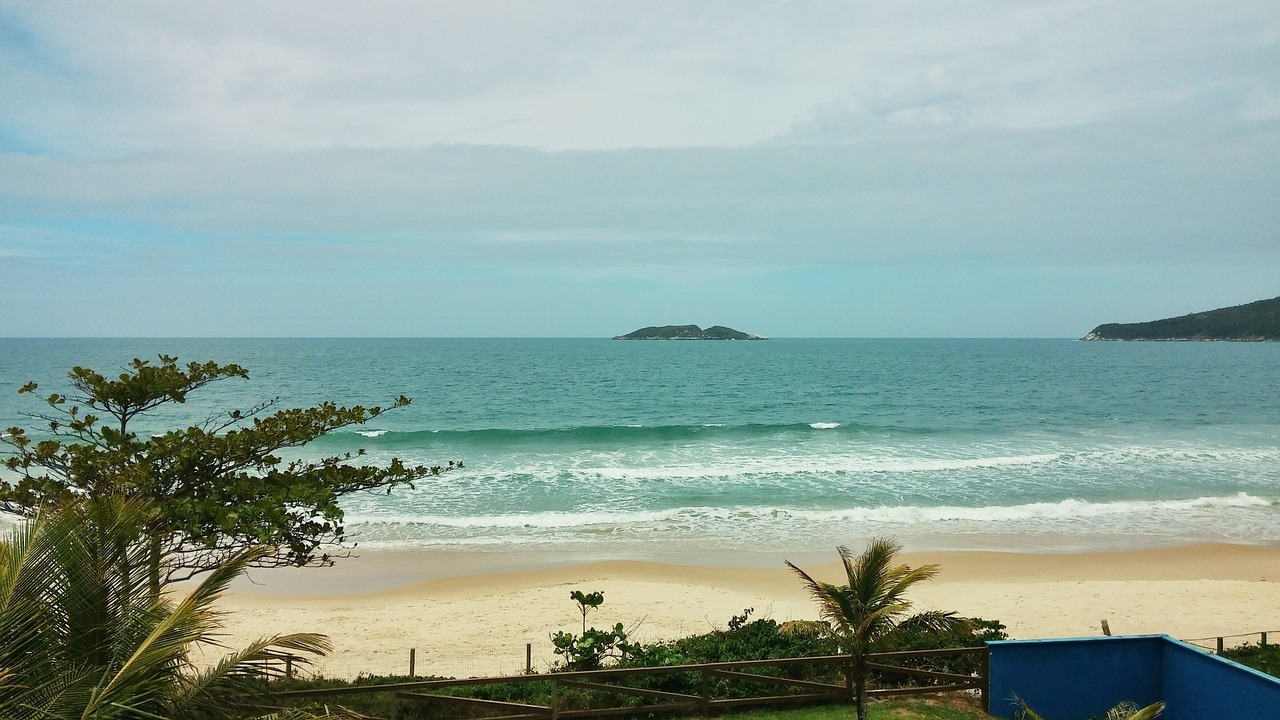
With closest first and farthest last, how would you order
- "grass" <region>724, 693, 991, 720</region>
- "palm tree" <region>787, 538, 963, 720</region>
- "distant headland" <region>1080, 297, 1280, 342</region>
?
1. "palm tree" <region>787, 538, 963, 720</region>
2. "grass" <region>724, 693, 991, 720</region>
3. "distant headland" <region>1080, 297, 1280, 342</region>

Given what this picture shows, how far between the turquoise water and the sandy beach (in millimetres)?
1616

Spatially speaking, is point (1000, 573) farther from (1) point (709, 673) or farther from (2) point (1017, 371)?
(2) point (1017, 371)

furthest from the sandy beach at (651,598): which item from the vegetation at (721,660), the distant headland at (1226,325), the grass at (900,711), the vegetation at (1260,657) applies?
the distant headland at (1226,325)

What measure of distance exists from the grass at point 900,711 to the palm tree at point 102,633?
7.31 m

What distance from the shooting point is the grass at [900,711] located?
10086mm

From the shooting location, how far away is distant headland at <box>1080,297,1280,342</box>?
538ft

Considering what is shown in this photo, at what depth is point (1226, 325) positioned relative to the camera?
173 meters

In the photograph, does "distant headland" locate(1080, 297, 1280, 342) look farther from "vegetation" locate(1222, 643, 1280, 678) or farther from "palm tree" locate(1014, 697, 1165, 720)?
"palm tree" locate(1014, 697, 1165, 720)

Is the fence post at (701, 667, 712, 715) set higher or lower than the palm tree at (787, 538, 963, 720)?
lower

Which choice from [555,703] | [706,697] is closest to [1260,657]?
[706,697]

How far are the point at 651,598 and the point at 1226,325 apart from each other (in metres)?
204

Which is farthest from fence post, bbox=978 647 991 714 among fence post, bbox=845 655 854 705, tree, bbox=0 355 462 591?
tree, bbox=0 355 462 591

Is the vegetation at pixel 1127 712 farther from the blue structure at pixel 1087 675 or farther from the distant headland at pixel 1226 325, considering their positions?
the distant headland at pixel 1226 325

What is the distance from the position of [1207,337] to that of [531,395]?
178m
